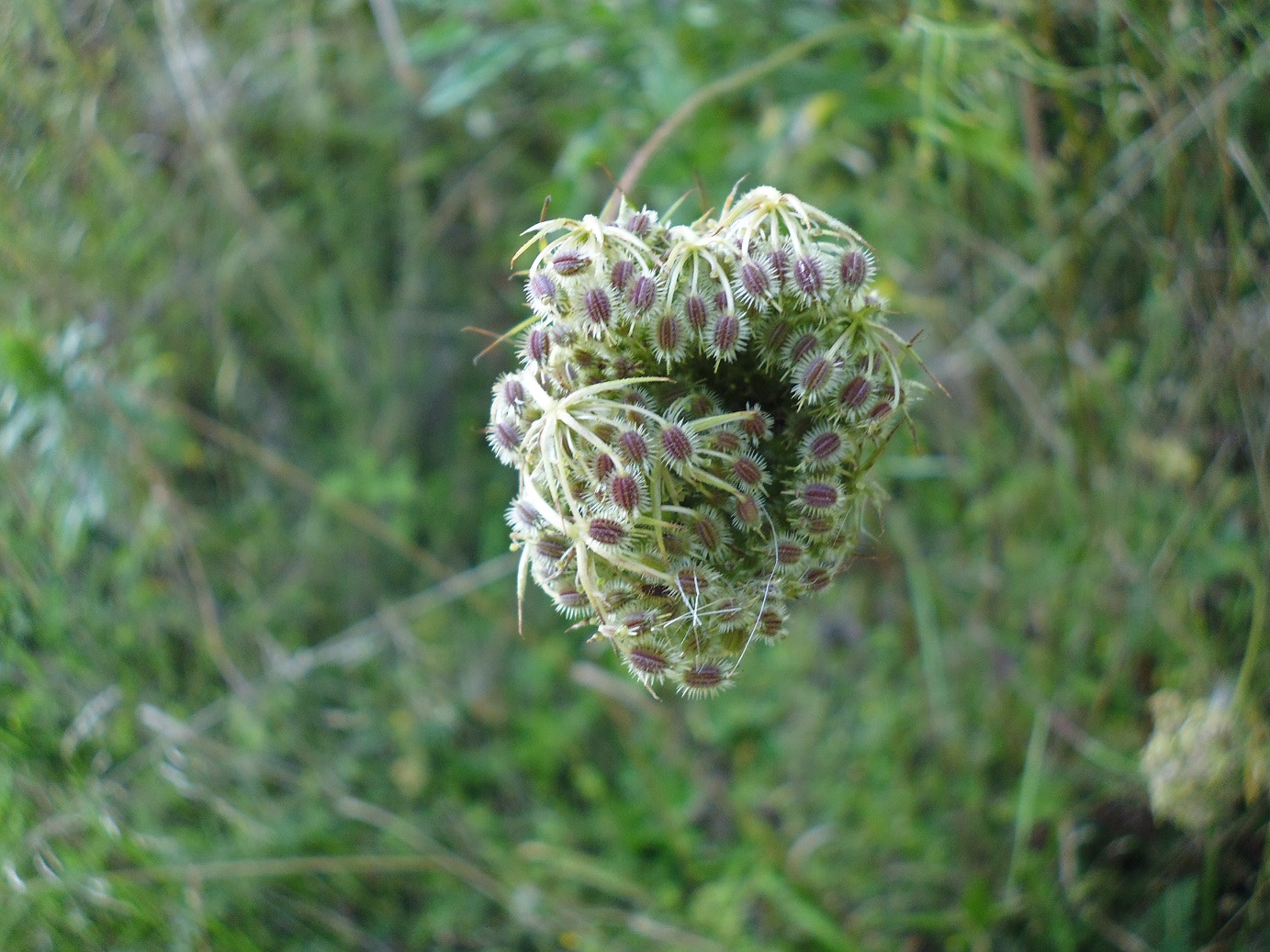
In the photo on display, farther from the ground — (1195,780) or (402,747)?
(1195,780)

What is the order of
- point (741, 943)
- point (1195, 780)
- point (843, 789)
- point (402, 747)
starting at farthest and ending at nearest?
point (402, 747) < point (843, 789) < point (741, 943) < point (1195, 780)

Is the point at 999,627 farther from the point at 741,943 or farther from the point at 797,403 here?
the point at 797,403

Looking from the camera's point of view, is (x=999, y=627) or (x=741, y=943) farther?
(x=999, y=627)

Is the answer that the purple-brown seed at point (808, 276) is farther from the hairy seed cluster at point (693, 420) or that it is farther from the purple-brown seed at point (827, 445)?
the purple-brown seed at point (827, 445)

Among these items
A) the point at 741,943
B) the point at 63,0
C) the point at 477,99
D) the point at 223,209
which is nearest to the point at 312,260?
the point at 223,209

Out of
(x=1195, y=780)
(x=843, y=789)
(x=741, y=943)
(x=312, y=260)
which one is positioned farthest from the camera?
(x=312, y=260)

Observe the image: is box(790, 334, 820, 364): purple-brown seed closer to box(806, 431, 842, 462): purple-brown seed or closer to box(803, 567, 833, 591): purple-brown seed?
box(806, 431, 842, 462): purple-brown seed

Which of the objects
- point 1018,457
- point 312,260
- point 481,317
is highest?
point 312,260
